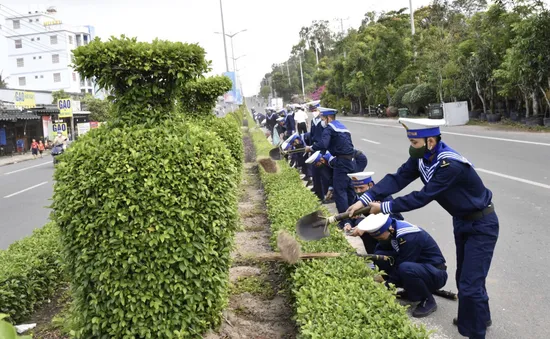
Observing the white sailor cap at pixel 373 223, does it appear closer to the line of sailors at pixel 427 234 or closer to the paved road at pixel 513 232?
the line of sailors at pixel 427 234

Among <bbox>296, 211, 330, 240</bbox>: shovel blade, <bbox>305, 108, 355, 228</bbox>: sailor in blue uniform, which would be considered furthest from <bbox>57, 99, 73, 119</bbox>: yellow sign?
<bbox>296, 211, 330, 240</bbox>: shovel blade

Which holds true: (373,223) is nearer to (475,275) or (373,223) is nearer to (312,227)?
(312,227)

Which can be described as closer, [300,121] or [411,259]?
[411,259]

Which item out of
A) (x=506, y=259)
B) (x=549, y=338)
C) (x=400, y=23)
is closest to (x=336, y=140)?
(x=506, y=259)

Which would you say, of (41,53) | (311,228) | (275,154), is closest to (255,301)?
(311,228)

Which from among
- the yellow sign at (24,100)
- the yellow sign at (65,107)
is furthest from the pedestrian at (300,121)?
the yellow sign at (24,100)

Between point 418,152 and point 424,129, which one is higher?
point 424,129

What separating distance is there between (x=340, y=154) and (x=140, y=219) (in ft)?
15.8

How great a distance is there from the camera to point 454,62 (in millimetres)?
24906

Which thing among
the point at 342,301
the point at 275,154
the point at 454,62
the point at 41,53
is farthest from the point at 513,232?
the point at 41,53

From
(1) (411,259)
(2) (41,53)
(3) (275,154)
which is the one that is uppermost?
(2) (41,53)

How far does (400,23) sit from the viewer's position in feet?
117

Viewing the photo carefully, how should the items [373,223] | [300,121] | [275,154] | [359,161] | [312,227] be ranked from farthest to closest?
[300,121], [275,154], [359,161], [312,227], [373,223]

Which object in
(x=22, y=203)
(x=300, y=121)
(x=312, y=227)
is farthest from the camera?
(x=300, y=121)
